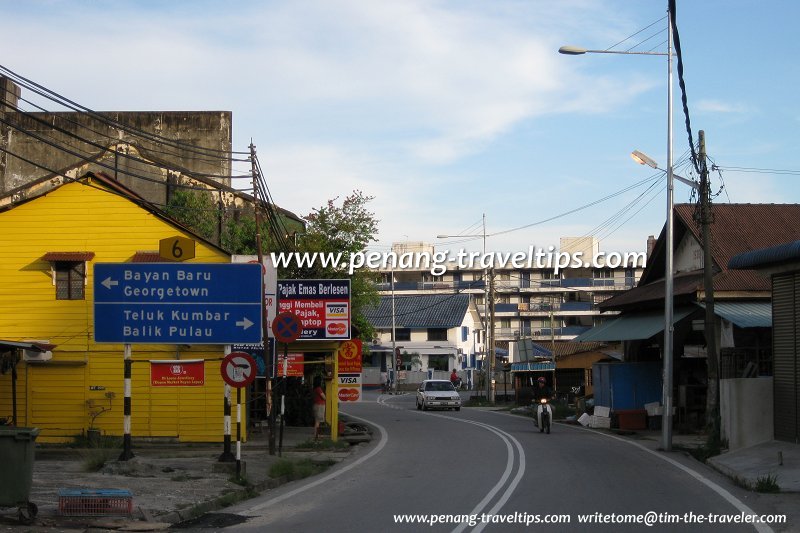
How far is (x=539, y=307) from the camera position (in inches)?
3548

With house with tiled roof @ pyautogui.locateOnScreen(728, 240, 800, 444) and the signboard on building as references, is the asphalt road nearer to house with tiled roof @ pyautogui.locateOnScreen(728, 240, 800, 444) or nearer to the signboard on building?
house with tiled roof @ pyautogui.locateOnScreen(728, 240, 800, 444)

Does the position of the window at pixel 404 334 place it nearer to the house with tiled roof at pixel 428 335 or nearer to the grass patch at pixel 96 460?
the house with tiled roof at pixel 428 335

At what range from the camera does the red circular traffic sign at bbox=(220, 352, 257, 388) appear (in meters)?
18.0

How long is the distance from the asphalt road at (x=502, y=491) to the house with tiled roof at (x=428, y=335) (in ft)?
189

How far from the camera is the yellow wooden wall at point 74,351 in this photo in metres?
26.0

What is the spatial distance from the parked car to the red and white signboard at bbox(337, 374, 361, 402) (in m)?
18.8

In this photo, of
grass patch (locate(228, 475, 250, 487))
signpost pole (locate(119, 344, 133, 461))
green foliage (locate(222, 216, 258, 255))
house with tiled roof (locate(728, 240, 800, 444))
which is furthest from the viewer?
green foliage (locate(222, 216, 258, 255))

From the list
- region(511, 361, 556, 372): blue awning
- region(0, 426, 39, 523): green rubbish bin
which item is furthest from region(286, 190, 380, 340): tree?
region(0, 426, 39, 523): green rubbish bin

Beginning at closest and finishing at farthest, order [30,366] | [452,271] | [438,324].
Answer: [30,366]
[438,324]
[452,271]

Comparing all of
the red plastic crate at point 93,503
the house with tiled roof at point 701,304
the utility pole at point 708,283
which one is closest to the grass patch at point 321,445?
the utility pole at point 708,283

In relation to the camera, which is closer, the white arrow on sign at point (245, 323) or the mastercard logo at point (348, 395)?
the white arrow on sign at point (245, 323)

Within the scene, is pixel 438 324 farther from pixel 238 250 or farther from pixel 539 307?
pixel 238 250

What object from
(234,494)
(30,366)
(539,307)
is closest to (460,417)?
(30,366)

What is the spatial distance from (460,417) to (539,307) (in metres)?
49.1
